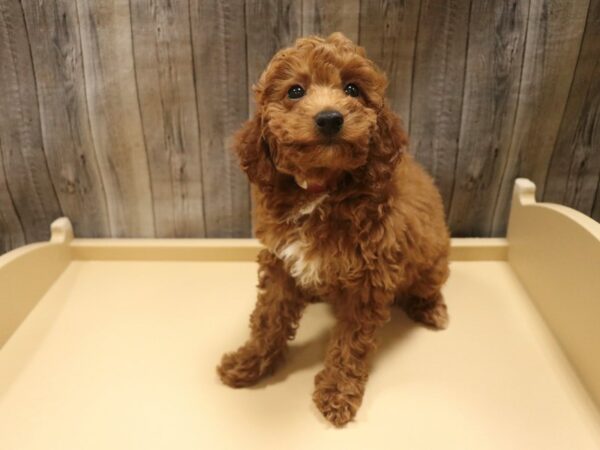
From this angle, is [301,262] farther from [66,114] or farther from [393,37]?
[66,114]

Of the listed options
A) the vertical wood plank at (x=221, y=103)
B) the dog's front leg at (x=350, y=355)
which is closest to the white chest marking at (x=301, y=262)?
the dog's front leg at (x=350, y=355)

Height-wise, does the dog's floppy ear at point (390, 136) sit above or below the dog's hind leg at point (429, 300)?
above

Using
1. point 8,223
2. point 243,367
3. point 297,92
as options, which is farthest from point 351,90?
point 8,223

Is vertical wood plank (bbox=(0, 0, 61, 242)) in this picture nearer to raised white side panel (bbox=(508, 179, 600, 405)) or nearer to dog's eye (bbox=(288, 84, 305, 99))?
dog's eye (bbox=(288, 84, 305, 99))

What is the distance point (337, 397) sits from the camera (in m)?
1.31

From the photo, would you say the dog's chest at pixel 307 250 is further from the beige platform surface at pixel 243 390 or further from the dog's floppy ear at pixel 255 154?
the beige platform surface at pixel 243 390

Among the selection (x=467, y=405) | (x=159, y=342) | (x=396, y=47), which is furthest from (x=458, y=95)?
(x=159, y=342)

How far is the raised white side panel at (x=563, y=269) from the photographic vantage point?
1.36 metres

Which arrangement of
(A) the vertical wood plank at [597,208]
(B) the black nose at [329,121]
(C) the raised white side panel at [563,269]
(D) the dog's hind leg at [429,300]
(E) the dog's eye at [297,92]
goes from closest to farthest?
(B) the black nose at [329,121]
(E) the dog's eye at [297,92]
(C) the raised white side panel at [563,269]
(D) the dog's hind leg at [429,300]
(A) the vertical wood plank at [597,208]

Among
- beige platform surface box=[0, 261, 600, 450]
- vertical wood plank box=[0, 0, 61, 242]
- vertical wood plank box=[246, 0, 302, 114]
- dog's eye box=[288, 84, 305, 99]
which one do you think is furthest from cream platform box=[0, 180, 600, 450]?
dog's eye box=[288, 84, 305, 99]

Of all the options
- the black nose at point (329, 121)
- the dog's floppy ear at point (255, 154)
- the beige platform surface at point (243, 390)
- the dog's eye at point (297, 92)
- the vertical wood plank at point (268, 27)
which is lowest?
the beige platform surface at point (243, 390)

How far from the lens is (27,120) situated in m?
1.72

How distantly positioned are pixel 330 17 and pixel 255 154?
587 millimetres

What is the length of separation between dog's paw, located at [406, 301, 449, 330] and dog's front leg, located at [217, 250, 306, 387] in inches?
15.0
